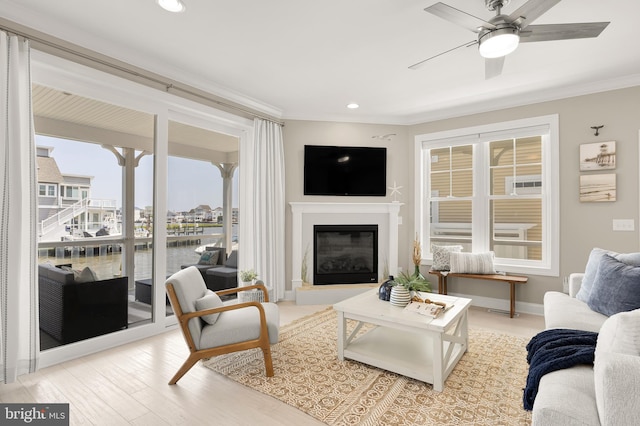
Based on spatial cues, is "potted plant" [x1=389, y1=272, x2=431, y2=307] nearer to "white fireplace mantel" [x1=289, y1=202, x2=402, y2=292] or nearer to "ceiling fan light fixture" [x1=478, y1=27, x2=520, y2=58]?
"ceiling fan light fixture" [x1=478, y1=27, x2=520, y2=58]

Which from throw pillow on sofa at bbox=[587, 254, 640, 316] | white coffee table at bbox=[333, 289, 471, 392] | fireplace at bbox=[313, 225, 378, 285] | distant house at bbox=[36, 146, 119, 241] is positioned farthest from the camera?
fireplace at bbox=[313, 225, 378, 285]

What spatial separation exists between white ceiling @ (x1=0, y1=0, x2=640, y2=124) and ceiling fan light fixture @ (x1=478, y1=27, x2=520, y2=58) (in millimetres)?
381

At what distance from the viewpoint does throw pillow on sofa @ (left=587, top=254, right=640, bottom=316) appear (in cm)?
215

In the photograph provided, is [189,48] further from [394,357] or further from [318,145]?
[394,357]

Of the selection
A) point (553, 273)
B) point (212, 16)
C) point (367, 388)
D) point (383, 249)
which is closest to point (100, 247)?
point (212, 16)

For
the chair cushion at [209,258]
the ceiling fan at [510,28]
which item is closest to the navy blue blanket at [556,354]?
the ceiling fan at [510,28]

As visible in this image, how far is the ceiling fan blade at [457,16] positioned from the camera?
1.81 meters

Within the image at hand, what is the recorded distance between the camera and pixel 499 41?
6.78 feet

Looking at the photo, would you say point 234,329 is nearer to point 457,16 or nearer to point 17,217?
point 17,217

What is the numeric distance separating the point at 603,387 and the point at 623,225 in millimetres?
3386

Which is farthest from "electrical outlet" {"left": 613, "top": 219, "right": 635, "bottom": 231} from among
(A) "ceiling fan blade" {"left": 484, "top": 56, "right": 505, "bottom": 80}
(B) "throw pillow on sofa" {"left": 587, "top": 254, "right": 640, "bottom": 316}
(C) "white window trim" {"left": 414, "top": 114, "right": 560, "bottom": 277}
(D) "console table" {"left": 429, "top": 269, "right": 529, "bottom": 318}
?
(A) "ceiling fan blade" {"left": 484, "top": 56, "right": 505, "bottom": 80}

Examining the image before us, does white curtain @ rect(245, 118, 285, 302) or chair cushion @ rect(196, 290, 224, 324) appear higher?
white curtain @ rect(245, 118, 285, 302)

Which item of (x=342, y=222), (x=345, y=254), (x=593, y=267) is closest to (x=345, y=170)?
(x=342, y=222)

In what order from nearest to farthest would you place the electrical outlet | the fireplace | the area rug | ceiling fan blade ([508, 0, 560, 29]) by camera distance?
ceiling fan blade ([508, 0, 560, 29]) → the area rug → the electrical outlet → the fireplace
